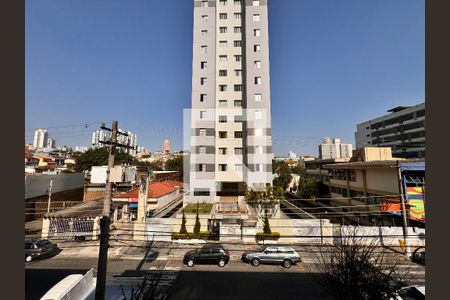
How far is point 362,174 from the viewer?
24.7 meters

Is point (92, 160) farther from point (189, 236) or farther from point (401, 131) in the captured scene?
point (401, 131)

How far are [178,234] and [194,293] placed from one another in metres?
7.97

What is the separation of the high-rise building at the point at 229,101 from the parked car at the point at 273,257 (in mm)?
12705

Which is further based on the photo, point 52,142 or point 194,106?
point 52,142

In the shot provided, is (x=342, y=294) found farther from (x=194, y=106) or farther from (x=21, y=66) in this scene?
(x=194, y=106)

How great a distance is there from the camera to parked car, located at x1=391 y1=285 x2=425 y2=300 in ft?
28.5

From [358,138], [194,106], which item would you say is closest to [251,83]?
[194,106]

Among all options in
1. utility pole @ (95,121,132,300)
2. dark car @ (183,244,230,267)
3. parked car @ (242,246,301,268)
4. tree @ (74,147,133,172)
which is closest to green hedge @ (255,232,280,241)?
parked car @ (242,246,301,268)

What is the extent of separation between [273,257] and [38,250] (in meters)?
16.6

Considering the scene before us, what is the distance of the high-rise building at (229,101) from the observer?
2902 centimetres

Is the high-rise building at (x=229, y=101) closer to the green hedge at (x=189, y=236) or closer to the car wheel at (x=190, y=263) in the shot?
the green hedge at (x=189, y=236)

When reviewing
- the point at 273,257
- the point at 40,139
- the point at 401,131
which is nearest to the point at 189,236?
the point at 273,257

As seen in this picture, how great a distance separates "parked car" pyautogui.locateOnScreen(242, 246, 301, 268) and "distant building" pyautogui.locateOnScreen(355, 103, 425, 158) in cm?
5062

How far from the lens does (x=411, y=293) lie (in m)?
8.86
